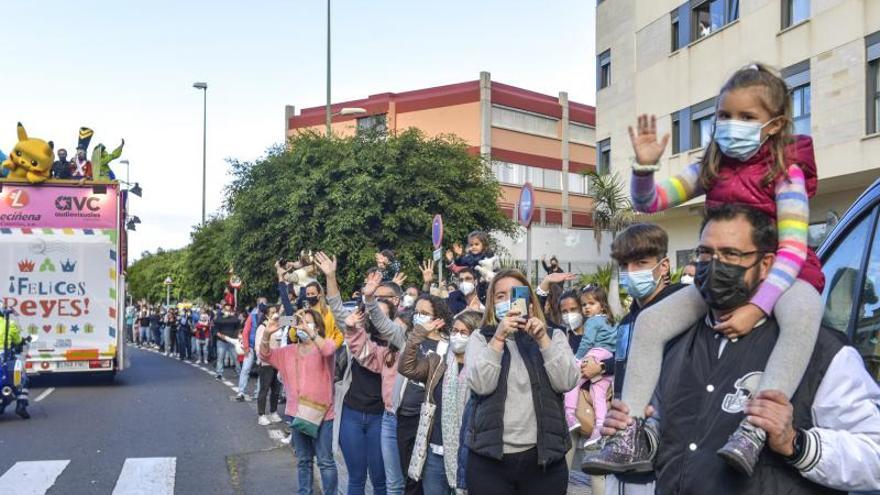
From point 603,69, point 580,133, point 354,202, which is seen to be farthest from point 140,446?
point 580,133

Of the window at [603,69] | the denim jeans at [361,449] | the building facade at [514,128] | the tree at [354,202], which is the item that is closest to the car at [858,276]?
the denim jeans at [361,449]

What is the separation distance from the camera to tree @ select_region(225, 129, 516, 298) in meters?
26.3

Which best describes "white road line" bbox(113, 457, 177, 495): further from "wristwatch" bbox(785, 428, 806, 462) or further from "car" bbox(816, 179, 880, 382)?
"wristwatch" bbox(785, 428, 806, 462)

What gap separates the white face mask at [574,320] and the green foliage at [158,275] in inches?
2038

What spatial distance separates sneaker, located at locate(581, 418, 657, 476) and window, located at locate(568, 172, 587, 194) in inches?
2205

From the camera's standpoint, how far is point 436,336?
7.11 m

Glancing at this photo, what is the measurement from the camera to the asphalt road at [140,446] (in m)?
10.1

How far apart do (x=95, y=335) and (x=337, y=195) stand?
8.36m

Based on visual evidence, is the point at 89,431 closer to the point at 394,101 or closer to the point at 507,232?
the point at 507,232

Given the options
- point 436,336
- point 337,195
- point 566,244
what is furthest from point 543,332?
point 566,244

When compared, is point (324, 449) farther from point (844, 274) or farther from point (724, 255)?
point (724, 255)

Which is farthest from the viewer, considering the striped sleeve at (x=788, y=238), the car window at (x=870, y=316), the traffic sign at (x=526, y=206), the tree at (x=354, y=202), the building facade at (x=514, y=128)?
the building facade at (x=514, y=128)

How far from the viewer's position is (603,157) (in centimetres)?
3116

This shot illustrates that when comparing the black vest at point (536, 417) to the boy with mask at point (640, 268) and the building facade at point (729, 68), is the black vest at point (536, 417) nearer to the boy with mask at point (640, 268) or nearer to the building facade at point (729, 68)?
the boy with mask at point (640, 268)
